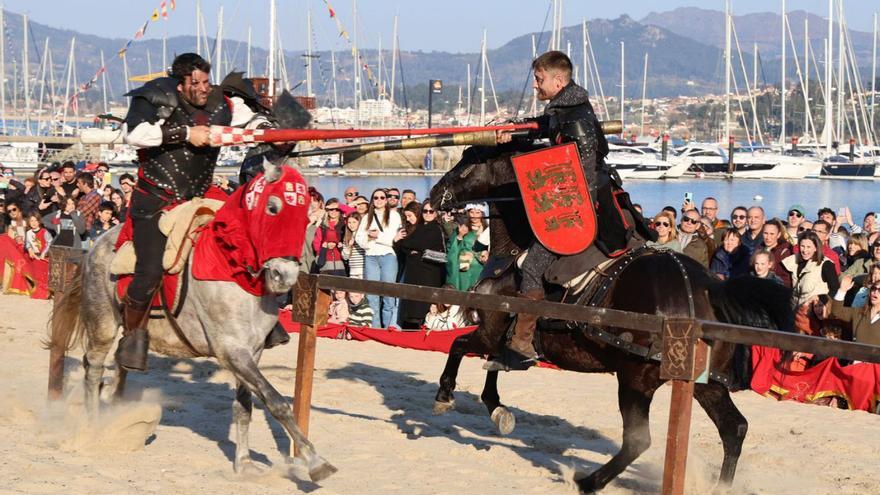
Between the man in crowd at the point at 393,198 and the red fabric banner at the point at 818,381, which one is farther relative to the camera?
the man in crowd at the point at 393,198

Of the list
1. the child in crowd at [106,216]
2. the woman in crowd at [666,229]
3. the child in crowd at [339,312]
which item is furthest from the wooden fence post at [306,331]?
the child in crowd at [106,216]

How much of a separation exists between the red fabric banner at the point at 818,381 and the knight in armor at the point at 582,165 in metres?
3.57

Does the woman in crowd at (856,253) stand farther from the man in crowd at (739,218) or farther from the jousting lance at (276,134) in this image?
the jousting lance at (276,134)

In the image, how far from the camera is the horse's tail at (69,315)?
8680 millimetres

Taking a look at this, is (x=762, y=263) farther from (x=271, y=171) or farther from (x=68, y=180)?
(x=68, y=180)

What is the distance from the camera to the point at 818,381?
424 inches

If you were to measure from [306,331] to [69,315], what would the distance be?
6.53ft

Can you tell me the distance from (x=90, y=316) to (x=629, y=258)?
3803 millimetres

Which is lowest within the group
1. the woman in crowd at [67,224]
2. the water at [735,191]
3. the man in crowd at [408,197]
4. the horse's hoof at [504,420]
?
the water at [735,191]

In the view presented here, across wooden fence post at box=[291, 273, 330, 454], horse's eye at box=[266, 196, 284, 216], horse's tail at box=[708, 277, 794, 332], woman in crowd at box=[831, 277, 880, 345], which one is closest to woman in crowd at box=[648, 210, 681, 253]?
woman in crowd at box=[831, 277, 880, 345]

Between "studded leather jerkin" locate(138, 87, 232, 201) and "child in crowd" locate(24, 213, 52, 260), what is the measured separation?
34.6 feet

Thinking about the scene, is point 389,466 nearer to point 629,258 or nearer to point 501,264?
Answer: point 501,264

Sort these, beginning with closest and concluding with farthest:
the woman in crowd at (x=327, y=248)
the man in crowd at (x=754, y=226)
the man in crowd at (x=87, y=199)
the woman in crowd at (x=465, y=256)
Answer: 1. the man in crowd at (x=754, y=226)
2. the woman in crowd at (x=465, y=256)
3. the woman in crowd at (x=327, y=248)
4. the man in crowd at (x=87, y=199)

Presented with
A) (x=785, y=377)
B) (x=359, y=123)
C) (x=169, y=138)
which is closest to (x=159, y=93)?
(x=169, y=138)
